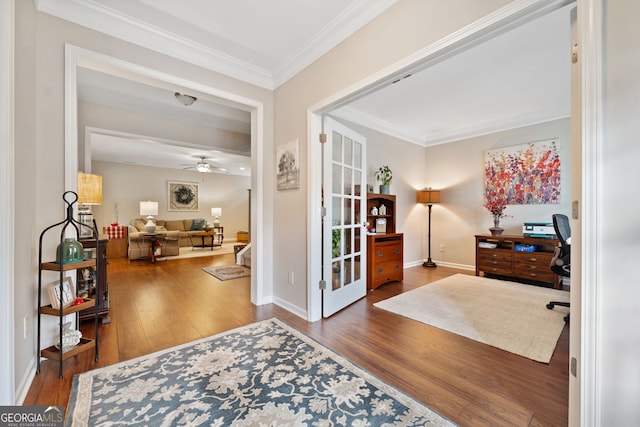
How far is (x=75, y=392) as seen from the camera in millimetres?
1498

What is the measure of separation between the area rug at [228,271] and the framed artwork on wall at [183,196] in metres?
4.71

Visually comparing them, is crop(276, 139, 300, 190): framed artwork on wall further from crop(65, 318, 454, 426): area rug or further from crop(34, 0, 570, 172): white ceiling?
crop(65, 318, 454, 426): area rug

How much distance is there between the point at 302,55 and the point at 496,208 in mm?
3874

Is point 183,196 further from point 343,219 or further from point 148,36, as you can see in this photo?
point 343,219

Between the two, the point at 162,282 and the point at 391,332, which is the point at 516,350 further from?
the point at 162,282

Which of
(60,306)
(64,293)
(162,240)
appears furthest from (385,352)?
(162,240)

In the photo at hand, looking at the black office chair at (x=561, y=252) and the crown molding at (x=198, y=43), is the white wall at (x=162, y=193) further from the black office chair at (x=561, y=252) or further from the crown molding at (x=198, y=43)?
the black office chair at (x=561, y=252)

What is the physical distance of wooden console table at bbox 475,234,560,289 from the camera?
3.67 m

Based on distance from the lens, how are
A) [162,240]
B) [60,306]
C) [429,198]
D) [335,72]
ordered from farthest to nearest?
[162,240], [429,198], [335,72], [60,306]

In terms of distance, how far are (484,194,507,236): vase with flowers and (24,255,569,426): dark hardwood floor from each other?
2.11 m

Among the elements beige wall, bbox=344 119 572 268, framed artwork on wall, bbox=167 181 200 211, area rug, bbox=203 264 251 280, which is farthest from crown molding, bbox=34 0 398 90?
framed artwork on wall, bbox=167 181 200 211

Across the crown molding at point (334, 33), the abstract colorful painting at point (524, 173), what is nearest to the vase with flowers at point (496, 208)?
the abstract colorful painting at point (524, 173)

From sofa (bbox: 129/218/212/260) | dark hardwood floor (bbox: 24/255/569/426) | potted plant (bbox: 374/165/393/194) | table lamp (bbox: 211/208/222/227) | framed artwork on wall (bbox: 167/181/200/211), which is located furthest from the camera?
table lamp (bbox: 211/208/222/227)

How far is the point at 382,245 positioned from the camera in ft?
12.1
